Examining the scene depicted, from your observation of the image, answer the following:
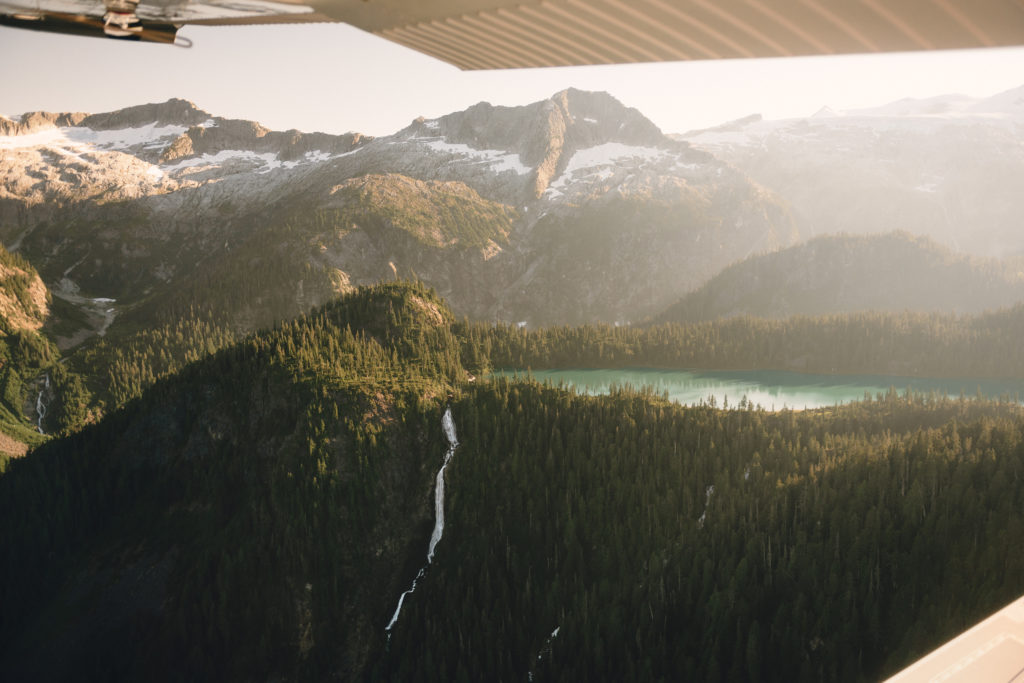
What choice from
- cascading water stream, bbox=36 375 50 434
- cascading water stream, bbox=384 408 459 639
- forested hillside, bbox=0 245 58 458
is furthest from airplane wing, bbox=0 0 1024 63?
cascading water stream, bbox=36 375 50 434

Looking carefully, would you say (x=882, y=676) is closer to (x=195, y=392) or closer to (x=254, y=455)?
(x=254, y=455)

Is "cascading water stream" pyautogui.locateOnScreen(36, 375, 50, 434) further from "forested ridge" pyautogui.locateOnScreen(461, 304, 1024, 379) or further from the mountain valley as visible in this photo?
"forested ridge" pyautogui.locateOnScreen(461, 304, 1024, 379)

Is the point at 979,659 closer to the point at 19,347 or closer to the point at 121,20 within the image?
the point at 121,20

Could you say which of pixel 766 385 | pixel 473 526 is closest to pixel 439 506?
pixel 473 526

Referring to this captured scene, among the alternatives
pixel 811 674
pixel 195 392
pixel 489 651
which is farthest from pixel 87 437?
pixel 811 674

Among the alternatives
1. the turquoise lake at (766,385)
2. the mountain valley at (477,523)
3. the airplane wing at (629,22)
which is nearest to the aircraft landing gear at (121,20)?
the airplane wing at (629,22)

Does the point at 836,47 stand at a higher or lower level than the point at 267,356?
higher
